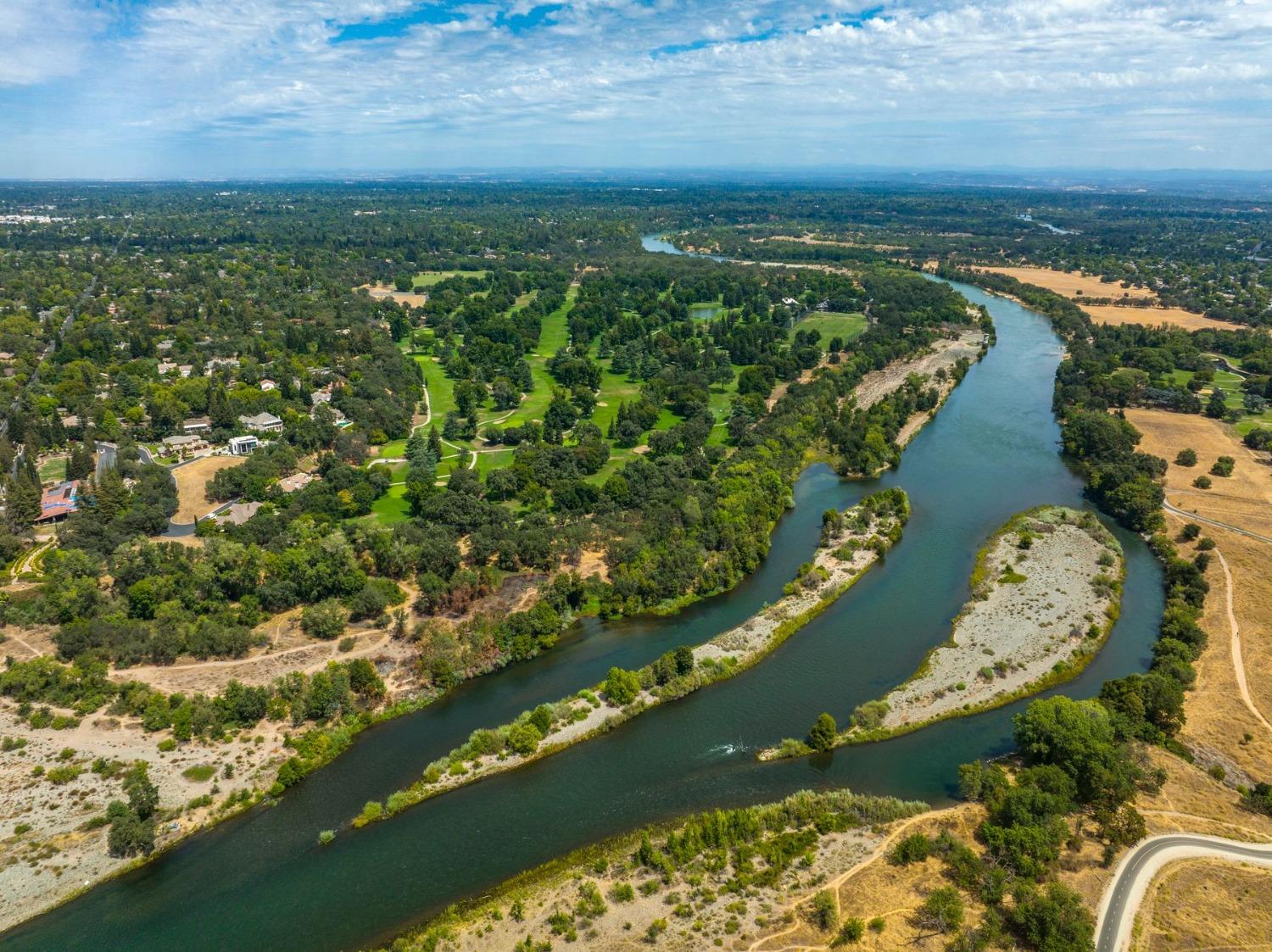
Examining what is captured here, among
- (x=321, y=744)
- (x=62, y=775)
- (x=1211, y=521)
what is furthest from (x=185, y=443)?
(x=1211, y=521)

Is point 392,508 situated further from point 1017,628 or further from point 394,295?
point 394,295

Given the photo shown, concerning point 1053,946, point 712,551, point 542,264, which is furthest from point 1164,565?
point 542,264

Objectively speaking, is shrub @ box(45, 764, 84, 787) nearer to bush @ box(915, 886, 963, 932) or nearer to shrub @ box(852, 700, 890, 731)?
bush @ box(915, 886, 963, 932)

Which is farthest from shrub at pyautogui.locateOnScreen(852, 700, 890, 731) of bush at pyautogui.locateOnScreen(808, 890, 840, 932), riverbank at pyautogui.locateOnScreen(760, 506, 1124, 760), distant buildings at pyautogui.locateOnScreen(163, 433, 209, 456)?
distant buildings at pyautogui.locateOnScreen(163, 433, 209, 456)

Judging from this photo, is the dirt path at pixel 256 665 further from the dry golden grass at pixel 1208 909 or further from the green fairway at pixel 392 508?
the dry golden grass at pixel 1208 909

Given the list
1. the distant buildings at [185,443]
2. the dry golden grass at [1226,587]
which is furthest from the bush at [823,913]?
the distant buildings at [185,443]

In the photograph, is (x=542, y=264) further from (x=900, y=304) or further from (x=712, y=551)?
(x=712, y=551)
